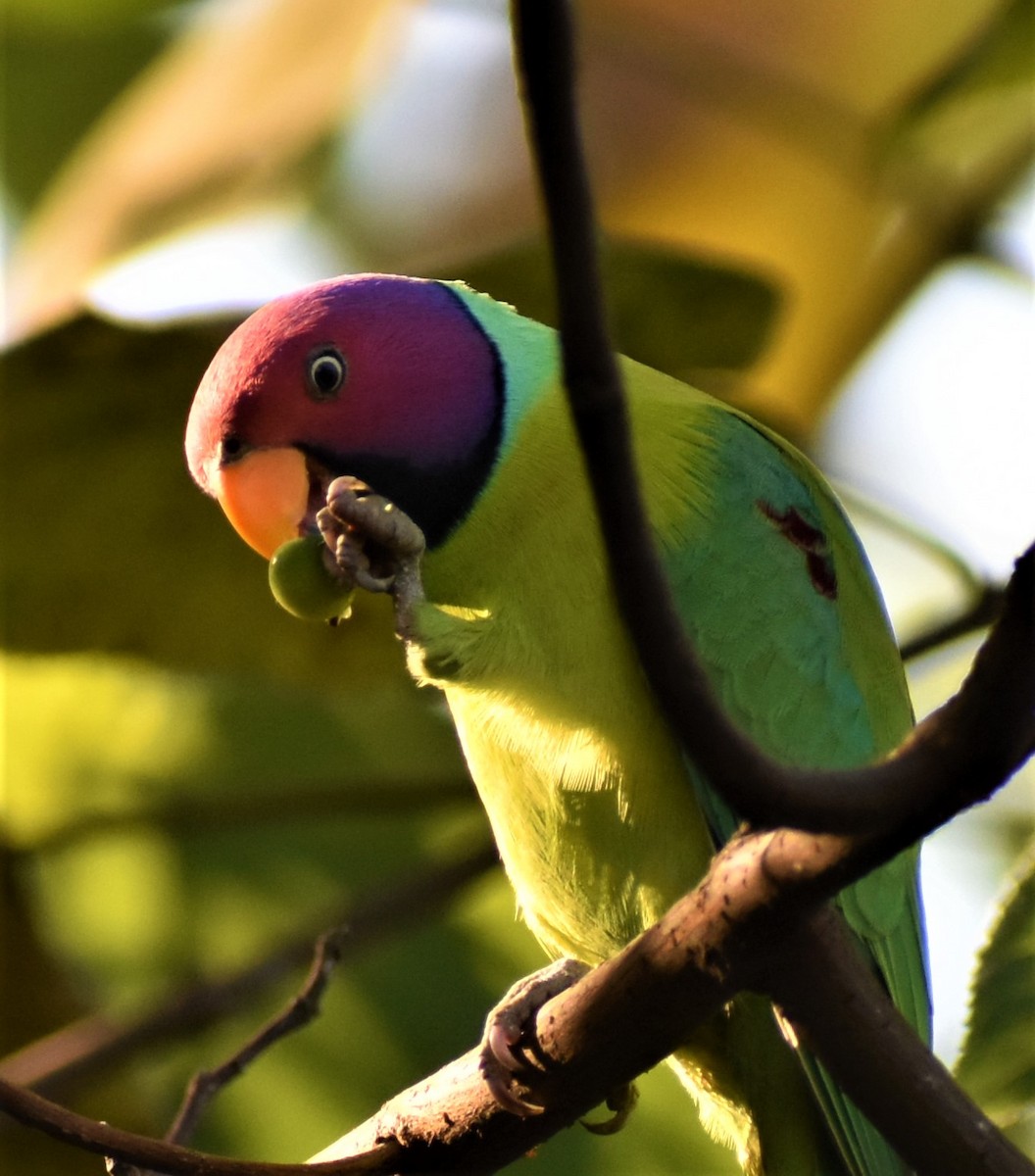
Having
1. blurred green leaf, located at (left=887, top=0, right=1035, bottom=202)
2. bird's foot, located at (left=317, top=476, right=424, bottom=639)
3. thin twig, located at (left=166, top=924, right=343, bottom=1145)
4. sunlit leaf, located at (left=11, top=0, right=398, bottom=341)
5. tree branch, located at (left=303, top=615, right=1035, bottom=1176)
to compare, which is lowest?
tree branch, located at (left=303, top=615, right=1035, bottom=1176)

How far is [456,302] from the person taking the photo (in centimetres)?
173

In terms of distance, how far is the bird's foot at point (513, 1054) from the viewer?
1.32m

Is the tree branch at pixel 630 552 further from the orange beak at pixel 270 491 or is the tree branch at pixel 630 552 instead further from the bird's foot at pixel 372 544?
the orange beak at pixel 270 491

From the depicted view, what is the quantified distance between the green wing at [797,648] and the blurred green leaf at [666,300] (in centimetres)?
54

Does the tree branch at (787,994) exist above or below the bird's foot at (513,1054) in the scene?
below

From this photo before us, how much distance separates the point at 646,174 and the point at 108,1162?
1931 millimetres

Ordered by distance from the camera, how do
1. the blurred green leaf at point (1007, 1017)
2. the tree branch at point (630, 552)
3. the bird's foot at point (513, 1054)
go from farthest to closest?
the blurred green leaf at point (1007, 1017) < the bird's foot at point (513, 1054) < the tree branch at point (630, 552)

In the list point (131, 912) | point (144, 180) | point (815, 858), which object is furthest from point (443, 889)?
point (815, 858)

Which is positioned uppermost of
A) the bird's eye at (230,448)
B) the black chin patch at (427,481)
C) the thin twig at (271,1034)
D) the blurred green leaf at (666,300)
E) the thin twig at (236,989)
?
the blurred green leaf at (666,300)

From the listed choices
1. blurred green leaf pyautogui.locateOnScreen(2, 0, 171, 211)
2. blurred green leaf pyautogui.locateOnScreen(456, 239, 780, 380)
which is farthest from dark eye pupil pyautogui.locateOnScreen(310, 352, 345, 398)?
blurred green leaf pyautogui.locateOnScreen(2, 0, 171, 211)

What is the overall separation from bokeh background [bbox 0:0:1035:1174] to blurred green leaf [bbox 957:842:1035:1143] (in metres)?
0.65

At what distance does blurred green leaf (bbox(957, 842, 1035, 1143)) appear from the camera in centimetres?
155

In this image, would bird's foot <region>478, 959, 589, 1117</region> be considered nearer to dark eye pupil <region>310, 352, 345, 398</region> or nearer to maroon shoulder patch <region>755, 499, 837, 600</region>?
maroon shoulder patch <region>755, 499, 837, 600</region>

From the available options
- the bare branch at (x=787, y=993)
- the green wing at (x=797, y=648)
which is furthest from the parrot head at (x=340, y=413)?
the bare branch at (x=787, y=993)
